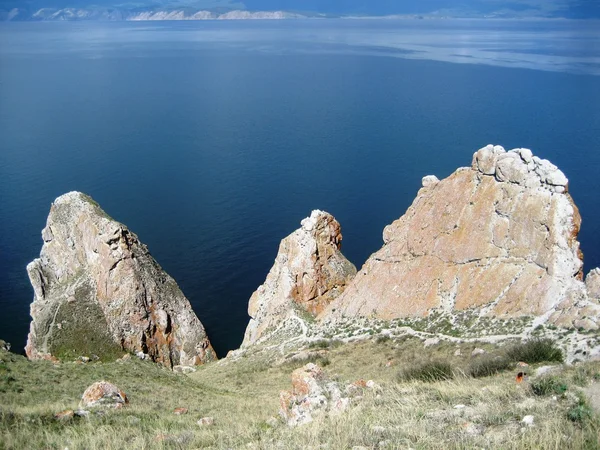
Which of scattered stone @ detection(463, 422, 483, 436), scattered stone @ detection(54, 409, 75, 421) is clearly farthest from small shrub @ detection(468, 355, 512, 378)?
scattered stone @ detection(54, 409, 75, 421)

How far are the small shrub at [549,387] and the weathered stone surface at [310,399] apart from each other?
526cm

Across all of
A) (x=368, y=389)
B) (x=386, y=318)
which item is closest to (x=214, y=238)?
(x=386, y=318)

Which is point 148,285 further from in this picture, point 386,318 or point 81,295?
point 386,318

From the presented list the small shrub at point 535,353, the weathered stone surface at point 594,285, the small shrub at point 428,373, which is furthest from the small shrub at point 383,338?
the weathered stone surface at point 594,285

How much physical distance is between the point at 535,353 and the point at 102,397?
1677 centimetres

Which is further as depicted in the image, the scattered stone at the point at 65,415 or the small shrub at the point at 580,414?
the scattered stone at the point at 65,415

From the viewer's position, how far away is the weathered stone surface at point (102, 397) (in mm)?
18875

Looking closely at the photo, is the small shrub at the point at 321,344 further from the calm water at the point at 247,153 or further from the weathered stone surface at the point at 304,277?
the calm water at the point at 247,153

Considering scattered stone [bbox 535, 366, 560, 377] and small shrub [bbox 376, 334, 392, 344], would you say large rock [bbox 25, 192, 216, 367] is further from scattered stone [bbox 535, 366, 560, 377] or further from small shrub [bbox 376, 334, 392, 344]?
scattered stone [bbox 535, 366, 560, 377]

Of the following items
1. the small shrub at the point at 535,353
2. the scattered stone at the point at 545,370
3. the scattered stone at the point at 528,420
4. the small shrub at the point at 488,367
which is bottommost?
the small shrub at the point at 535,353

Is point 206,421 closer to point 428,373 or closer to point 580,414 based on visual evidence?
point 428,373

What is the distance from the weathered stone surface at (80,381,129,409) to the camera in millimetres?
18875

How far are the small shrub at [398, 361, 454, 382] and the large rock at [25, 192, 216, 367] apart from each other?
2823 centimetres

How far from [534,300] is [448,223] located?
8.24m
